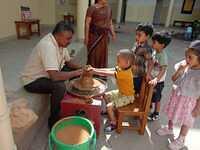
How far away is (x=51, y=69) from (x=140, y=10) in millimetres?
8001

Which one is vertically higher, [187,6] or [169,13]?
[187,6]

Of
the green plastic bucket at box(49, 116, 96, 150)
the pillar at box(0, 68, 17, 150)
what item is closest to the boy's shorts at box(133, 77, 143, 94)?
the green plastic bucket at box(49, 116, 96, 150)

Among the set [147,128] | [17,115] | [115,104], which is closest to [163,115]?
[147,128]

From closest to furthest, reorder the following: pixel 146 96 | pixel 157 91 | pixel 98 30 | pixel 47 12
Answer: pixel 146 96 < pixel 157 91 < pixel 98 30 < pixel 47 12

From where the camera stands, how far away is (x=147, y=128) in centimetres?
202

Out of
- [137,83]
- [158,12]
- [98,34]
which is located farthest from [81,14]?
[158,12]

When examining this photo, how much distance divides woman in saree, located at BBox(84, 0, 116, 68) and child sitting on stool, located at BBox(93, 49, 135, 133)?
3.36 ft

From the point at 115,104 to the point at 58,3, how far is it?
251 inches

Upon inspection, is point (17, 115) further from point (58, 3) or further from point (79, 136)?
point (58, 3)

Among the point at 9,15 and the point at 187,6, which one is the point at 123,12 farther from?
the point at 9,15

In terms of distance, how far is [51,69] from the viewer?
1.65 meters

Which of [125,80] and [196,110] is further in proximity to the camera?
[125,80]

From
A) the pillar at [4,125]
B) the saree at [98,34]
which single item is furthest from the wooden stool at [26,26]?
the pillar at [4,125]

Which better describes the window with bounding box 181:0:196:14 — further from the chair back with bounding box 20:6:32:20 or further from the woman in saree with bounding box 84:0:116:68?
the woman in saree with bounding box 84:0:116:68
